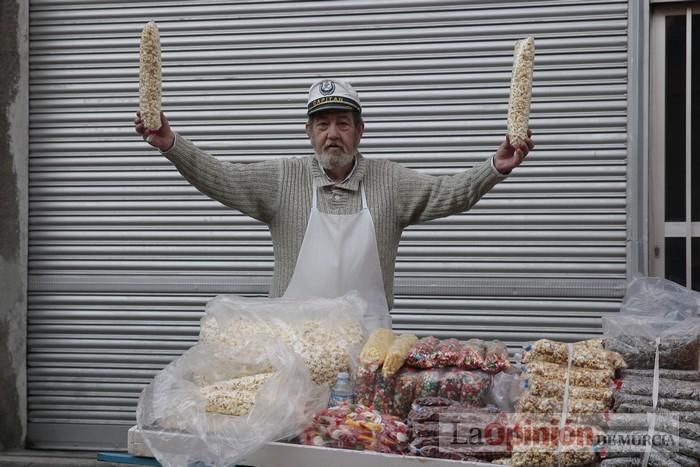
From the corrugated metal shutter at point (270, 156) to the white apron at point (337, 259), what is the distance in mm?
1699

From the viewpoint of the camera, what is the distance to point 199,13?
5270 millimetres

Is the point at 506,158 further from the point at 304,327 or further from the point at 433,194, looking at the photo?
the point at 304,327

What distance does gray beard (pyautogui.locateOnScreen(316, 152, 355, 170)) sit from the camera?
3.33 m

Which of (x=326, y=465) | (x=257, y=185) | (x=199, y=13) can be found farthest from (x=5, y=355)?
(x=326, y=465)

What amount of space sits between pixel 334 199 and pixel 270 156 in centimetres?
187

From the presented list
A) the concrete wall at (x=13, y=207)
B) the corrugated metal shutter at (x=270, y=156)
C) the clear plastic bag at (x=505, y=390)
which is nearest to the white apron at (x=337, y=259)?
the clear plastic bag at (x=505, y=390)

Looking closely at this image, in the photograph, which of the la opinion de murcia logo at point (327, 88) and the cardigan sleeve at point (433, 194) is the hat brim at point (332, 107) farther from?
the cardigan sleeve at point (433, 194)

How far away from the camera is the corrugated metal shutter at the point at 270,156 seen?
4.86m

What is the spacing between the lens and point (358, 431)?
7.30 ft

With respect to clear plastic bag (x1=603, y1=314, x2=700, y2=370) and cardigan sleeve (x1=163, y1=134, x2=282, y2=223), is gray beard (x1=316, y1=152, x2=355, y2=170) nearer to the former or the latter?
cardigan sleeve (x1=163, y1=134, x2=282, y2=223)

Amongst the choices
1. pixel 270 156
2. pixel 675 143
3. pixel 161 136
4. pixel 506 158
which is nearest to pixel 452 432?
pixel 506 158

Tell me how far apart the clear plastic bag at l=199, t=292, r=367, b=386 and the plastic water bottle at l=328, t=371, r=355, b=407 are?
0.04m

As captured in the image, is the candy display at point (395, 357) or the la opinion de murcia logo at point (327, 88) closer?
the candy display at point (395, 357)

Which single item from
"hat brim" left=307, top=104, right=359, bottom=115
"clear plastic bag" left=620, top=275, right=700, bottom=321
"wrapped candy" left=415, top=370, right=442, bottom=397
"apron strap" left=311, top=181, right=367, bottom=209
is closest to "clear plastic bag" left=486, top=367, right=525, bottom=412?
"wrapped candy" left=415, top=370, right=442, bottom=397
